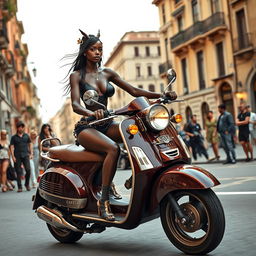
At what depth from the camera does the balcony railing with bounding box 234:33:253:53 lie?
89.3 ft

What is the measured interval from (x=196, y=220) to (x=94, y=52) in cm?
193

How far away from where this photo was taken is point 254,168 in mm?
11477

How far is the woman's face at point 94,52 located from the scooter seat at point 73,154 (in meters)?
0.88

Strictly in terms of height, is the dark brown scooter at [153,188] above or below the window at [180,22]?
below

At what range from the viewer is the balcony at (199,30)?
2991cm

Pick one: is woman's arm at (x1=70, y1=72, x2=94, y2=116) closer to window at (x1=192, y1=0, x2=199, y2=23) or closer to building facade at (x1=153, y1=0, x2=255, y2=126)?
building facade at (x1=153, y1=0, x2=255, y2=126)

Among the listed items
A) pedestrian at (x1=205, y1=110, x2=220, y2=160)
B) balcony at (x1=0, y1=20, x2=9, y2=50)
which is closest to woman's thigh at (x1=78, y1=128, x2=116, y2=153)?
pedestrian at (x1=205, y1=110, x2=220, y2=160)

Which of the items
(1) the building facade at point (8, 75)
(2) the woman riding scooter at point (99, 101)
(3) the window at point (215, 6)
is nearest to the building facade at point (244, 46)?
(3) the window at point (215, 6)

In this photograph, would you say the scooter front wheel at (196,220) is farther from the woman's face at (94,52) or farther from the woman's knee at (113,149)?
the woman's face at (94,52)

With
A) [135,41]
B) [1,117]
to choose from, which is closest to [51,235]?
[1,117]

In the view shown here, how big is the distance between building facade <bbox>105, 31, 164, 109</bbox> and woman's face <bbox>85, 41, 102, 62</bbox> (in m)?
63.9

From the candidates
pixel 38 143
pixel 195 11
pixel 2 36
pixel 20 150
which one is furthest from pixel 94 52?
pixel 195 11

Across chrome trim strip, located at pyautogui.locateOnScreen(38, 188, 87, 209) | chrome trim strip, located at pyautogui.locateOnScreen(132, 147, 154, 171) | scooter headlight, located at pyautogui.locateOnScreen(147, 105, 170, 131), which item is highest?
scooter headlight, located at pyautogui.locateOnScreen(147, 105, 170, 131)

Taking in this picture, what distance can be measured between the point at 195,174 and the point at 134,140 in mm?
620
